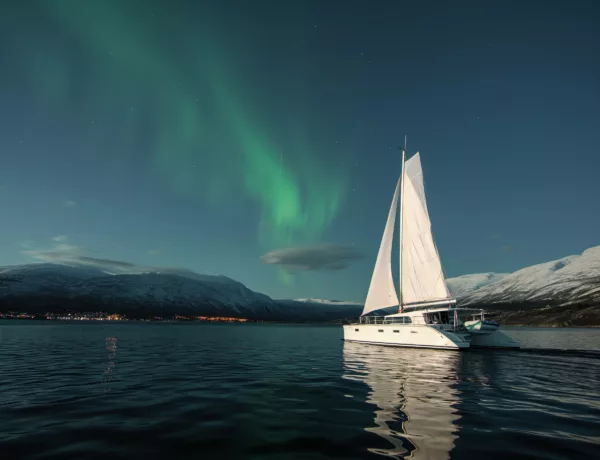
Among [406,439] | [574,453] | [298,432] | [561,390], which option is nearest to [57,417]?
[298,432]

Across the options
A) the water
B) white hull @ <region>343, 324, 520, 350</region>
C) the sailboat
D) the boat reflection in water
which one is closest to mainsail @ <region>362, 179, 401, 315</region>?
the sailboat

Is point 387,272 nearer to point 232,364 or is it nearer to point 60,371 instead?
point 232,364

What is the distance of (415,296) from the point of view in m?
53.5

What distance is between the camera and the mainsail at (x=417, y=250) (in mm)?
50281

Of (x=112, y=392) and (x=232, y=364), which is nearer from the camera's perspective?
(x=112, y=392)

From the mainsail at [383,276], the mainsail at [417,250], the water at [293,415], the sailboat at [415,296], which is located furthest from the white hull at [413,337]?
the water at [293,415]

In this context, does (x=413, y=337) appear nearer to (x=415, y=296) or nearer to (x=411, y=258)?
(x=415, y=296)

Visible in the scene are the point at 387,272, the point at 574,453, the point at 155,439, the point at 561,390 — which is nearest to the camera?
the point at 574,453

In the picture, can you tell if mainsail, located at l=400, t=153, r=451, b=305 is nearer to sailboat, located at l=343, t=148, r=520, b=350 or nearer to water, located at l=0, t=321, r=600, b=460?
sailboat, located at l=343, t=148, r=520, b=350

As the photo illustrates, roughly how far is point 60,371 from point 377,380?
21.2 metres

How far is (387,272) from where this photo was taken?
189ft

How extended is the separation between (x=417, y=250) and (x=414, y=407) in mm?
42101

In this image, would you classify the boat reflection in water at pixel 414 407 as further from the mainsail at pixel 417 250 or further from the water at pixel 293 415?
the mainsail at pixel 417 250

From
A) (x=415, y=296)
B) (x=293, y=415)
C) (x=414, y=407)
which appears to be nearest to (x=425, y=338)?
(x=415, y=296)
